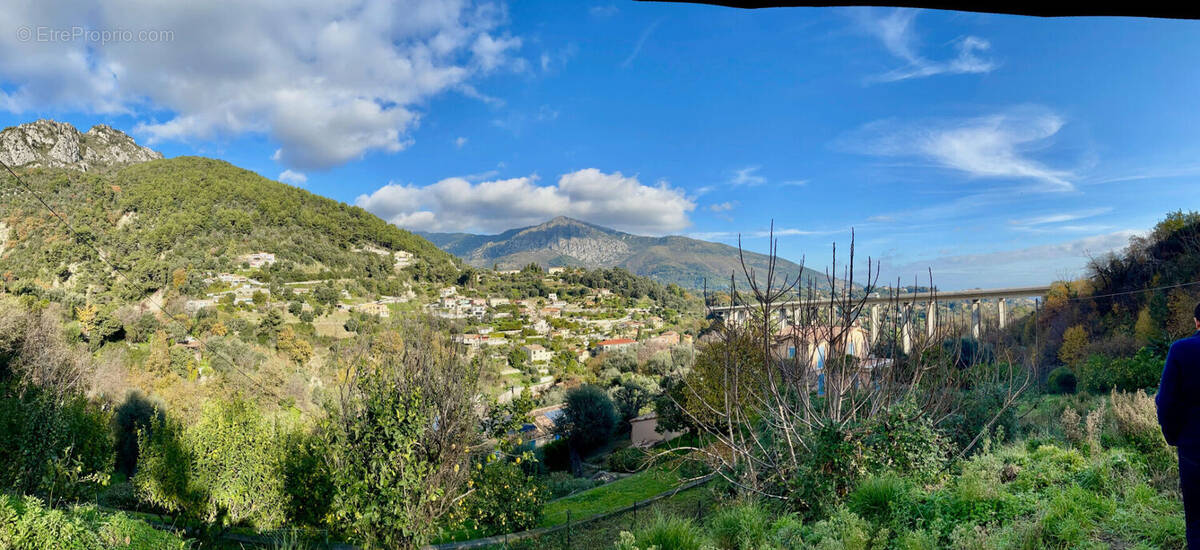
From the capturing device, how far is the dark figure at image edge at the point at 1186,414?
2.33 m

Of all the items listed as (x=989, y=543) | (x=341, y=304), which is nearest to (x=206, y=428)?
(x=989, y=543)

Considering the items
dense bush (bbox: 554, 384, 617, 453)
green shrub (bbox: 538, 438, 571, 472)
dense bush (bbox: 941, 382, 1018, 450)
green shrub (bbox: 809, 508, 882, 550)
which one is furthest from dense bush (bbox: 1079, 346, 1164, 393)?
green shrub (bbox: 538, 438, 571, 472)

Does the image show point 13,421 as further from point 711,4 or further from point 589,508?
point 711,4

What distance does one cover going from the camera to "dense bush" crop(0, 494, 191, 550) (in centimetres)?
345

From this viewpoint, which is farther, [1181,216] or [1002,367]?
[1181,216]

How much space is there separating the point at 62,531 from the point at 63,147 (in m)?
82.5

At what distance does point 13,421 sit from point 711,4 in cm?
1394

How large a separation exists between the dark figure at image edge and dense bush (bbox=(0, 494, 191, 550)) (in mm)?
6006

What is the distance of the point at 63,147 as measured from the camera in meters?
60.3

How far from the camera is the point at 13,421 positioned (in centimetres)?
935

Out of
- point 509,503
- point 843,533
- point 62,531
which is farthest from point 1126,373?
point 62,531

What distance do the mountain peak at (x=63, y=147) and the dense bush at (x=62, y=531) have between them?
246 ft

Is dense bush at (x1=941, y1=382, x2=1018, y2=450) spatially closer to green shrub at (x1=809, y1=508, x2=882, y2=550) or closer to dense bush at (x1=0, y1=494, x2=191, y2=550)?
green shrub at (x1=809, y1=508, x2=882, y2=550)

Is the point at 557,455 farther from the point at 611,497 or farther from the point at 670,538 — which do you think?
the point at 670,538
